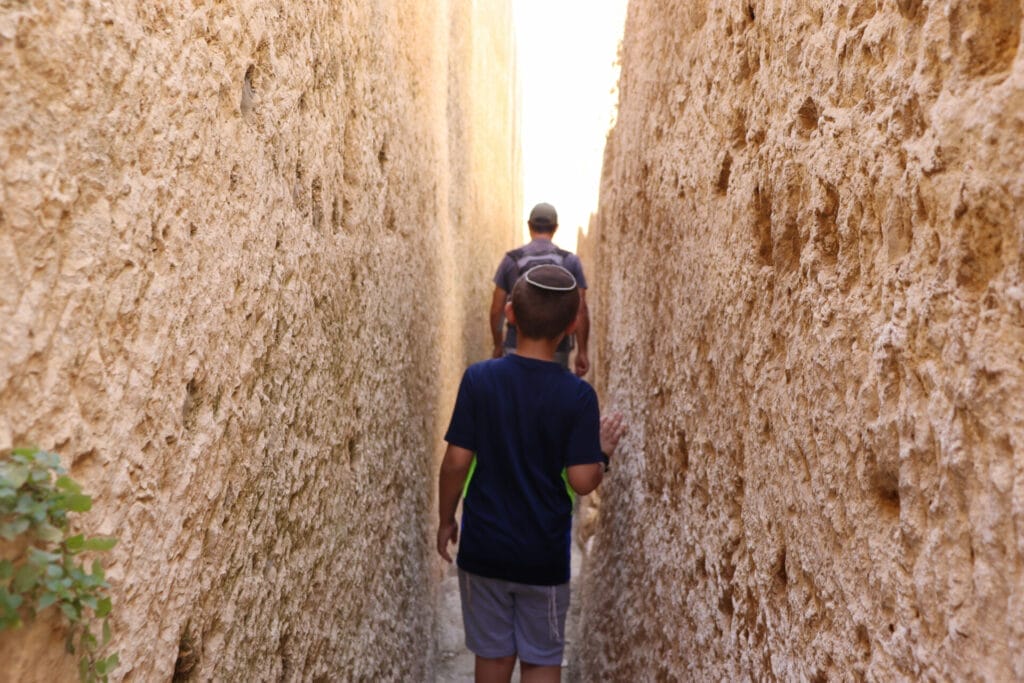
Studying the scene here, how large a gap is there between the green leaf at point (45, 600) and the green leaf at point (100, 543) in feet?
0.25

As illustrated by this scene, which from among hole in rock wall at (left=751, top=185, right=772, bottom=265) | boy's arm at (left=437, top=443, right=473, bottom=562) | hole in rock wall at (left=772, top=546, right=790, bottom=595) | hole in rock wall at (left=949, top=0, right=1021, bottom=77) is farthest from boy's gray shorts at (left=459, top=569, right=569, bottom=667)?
hole in rock wall at (left=949, top=0, right=1021, bottom=77)

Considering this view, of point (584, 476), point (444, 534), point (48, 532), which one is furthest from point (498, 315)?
point (48, 532)

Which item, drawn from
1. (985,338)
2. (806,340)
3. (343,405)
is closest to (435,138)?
(343,405)

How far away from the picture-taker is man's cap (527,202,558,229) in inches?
204

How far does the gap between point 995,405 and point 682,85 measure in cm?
200

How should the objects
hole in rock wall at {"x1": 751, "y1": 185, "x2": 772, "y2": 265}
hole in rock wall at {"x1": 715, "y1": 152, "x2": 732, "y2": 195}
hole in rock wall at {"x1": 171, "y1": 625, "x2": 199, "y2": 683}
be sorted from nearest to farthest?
hole in rock wall at {"x1": 171, "y1": 625, "x2": 199, "y2": 683}
hole in rock wall at {"x1": 751, "y1": 185, "x2": 772, "y2": 265}
hole in rock wall at {"x1": 715, "y1": 152, "x2": 732, "y2": 195}

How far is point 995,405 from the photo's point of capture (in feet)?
3.50

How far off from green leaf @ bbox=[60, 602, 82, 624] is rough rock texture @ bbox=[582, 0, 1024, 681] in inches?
38.7

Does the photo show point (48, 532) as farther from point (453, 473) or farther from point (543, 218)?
point (543, 218)

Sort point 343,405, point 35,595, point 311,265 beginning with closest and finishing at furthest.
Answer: point 35,595
point 311,265
point 343,405

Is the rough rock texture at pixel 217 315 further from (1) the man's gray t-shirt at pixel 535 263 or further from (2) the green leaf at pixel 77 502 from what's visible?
(1) the man's gray t-shirt at pixel 535 263

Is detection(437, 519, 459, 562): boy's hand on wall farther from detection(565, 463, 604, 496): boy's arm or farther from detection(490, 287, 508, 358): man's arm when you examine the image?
detection(490, 287, 508, 358): man's arm

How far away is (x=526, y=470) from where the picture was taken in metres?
2.80

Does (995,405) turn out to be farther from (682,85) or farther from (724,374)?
(682,85)
